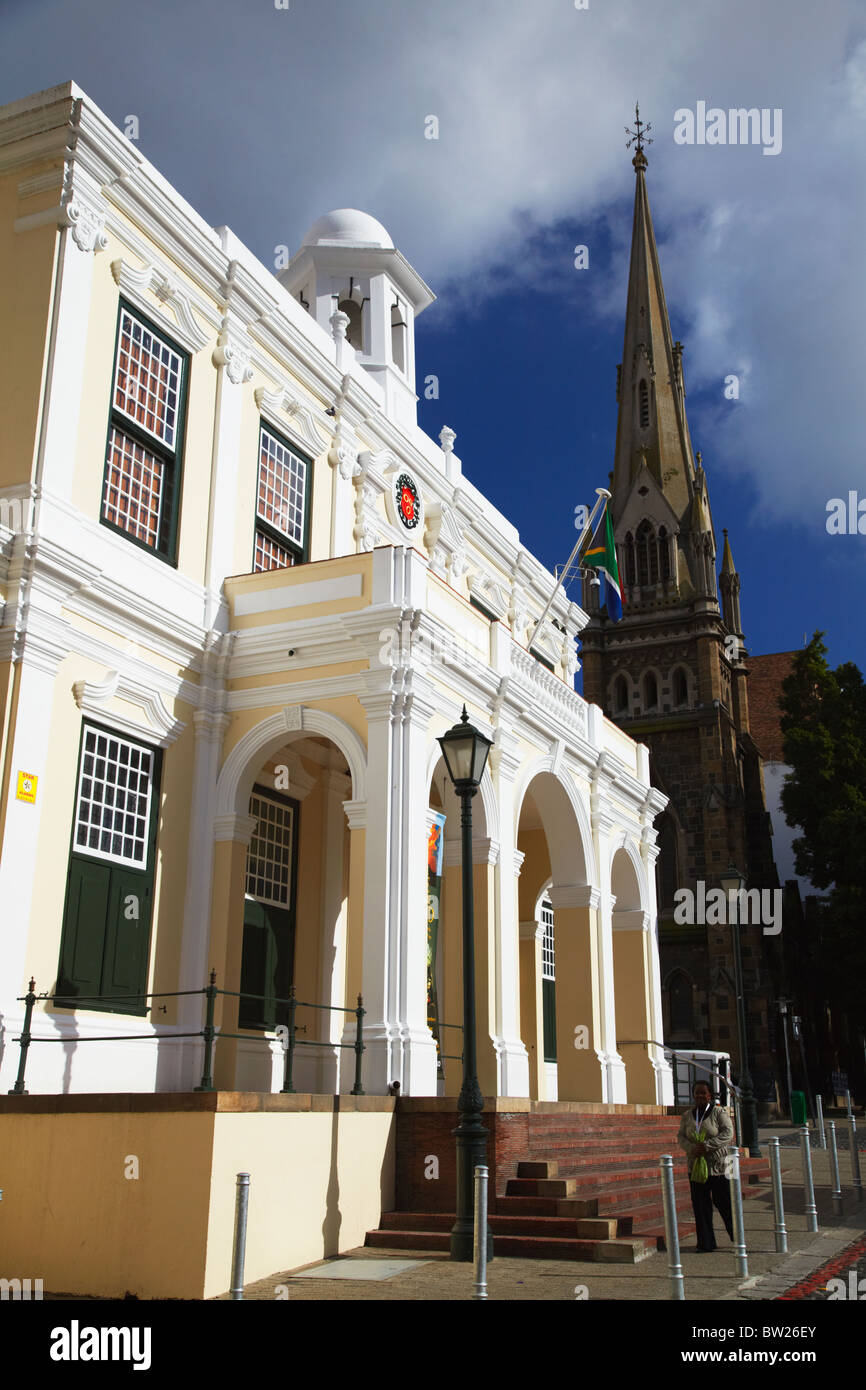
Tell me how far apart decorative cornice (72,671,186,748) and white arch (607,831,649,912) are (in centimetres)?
946

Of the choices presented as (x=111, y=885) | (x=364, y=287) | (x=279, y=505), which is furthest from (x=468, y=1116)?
(x=364, y=287)

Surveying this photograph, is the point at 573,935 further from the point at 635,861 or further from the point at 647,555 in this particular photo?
the point at 647,555

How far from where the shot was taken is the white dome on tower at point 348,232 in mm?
25391

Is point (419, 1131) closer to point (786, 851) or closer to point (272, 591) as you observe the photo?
point (272, 591)

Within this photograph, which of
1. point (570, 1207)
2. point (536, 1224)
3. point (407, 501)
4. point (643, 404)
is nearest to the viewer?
point (536, 1224)

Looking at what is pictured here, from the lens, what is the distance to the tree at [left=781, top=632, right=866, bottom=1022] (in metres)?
42.6

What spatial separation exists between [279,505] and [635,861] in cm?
974

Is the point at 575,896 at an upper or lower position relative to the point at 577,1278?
upper

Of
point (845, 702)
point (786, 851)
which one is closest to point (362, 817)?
point (845, 702)

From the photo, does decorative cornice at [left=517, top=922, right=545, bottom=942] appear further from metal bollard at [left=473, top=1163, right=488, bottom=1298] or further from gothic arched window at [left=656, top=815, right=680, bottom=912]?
gothic arched window at [left=656, top=815, right=680, bottom=912]

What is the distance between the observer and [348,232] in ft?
83.9

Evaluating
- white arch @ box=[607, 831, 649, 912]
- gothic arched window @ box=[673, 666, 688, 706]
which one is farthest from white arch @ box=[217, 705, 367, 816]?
gothic arched window @ box=[673, 666, 688, 706]

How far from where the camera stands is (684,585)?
201 feet

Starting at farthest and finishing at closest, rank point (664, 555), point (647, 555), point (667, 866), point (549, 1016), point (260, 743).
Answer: point (647, 555) → point (664, 555) → point (667, 866) → point (549, 1016) → point (260, 743)
